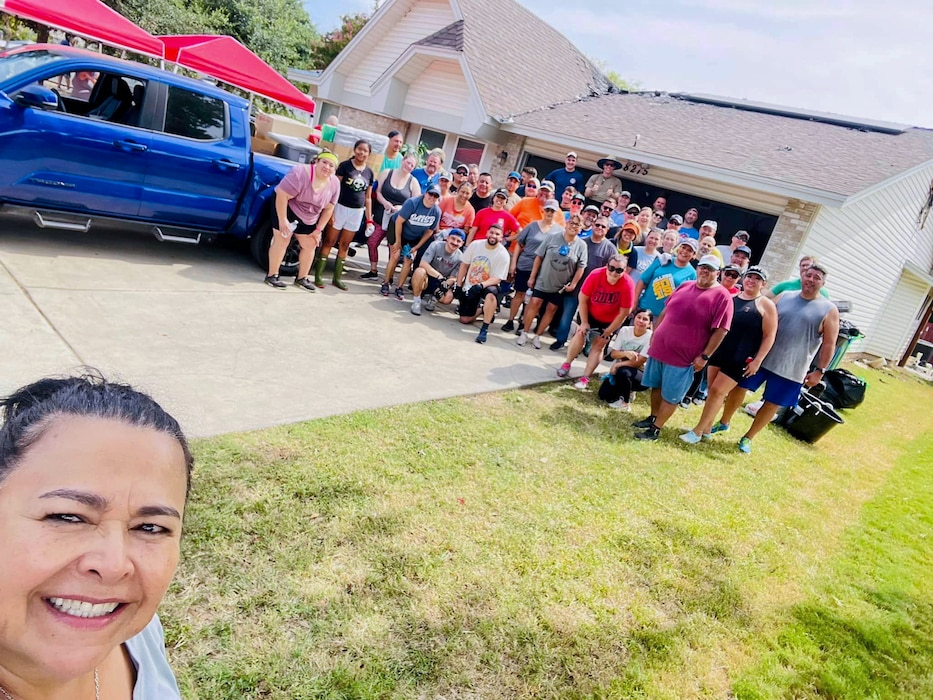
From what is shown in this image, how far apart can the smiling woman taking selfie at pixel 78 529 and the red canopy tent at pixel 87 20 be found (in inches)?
436

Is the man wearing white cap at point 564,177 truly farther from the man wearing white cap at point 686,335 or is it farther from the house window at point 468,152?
the man wearing white cap at point 686,335

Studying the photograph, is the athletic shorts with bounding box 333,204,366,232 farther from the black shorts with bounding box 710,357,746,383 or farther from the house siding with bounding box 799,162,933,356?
the house siding with bounding box 799,162,933,356

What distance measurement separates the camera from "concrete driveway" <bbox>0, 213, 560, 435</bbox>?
393 centimetres

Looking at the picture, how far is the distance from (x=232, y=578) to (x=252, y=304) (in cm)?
388

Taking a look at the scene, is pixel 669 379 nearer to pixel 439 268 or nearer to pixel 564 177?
pixel 439 268

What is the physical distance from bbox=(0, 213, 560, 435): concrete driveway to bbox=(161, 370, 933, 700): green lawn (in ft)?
1.59

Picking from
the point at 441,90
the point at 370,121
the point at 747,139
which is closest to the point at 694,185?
the point at 747,139

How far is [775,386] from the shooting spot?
19.3 feet

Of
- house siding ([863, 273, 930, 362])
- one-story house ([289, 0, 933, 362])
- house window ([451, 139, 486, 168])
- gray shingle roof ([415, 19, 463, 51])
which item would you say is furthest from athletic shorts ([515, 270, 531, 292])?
house siding ([863, 273, 930, 362])

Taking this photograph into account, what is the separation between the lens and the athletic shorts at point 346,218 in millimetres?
7277

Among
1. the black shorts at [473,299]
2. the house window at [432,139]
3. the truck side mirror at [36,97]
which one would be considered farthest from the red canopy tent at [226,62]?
the black shorts at [473,299]

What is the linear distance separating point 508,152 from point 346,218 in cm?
813

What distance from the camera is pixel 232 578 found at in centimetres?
252

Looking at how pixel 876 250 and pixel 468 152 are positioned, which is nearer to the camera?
pixel 876 250
